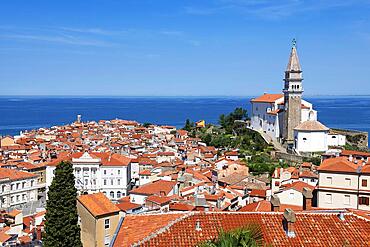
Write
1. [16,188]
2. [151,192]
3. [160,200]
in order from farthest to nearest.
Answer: [16,188] → [151,192] → [160,200]

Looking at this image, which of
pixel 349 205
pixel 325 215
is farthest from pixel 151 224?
pixel 349 205

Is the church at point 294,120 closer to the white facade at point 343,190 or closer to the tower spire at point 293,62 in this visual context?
the tower spire at point 293,62

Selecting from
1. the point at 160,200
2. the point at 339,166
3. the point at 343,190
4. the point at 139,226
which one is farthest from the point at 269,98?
the point at 139,226

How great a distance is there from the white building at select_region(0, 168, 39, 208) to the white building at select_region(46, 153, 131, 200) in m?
4.23

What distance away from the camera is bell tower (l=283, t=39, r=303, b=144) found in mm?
65188

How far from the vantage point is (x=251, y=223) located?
39.9ft

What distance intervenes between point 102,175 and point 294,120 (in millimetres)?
27938

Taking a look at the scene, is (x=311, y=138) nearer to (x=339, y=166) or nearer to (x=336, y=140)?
(x=336, y=140)

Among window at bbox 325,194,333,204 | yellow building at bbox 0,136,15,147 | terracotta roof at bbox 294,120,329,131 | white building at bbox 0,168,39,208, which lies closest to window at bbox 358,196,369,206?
window at bbox 325,194,333,204

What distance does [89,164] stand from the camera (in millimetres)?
51062

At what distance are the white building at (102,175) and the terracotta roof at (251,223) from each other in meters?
37.2

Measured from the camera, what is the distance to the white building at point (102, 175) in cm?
5062

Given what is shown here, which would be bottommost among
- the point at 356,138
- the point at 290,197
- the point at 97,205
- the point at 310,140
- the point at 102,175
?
the point at 102,175

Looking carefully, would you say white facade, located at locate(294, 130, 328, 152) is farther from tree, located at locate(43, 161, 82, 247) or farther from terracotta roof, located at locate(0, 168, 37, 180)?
tree, located at locate(43, 161, 82, 247)
